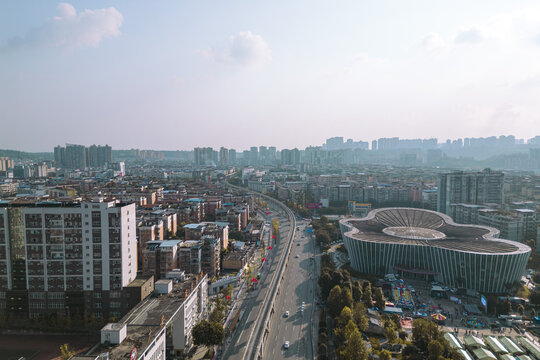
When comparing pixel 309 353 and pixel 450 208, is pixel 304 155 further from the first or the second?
pixel 309 353

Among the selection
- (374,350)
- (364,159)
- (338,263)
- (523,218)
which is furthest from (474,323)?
(364,159)

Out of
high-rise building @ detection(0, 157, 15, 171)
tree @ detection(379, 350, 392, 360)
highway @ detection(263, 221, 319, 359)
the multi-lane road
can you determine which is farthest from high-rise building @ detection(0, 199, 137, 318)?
high-rise building @ detection(0, 157, 15, 171)

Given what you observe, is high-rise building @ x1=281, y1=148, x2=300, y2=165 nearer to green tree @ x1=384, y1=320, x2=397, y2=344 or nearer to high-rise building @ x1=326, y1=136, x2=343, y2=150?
high-rise building @ x1=326, y1=136, x2=343, y2=150

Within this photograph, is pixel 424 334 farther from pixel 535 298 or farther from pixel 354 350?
pixel 535 298

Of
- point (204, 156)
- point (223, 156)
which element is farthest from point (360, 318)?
point (223, 156)

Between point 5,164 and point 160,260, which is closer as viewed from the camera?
point 160,260

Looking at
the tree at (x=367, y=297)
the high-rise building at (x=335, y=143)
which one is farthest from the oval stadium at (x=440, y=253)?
the high-rise building at (x=335, y=143)
